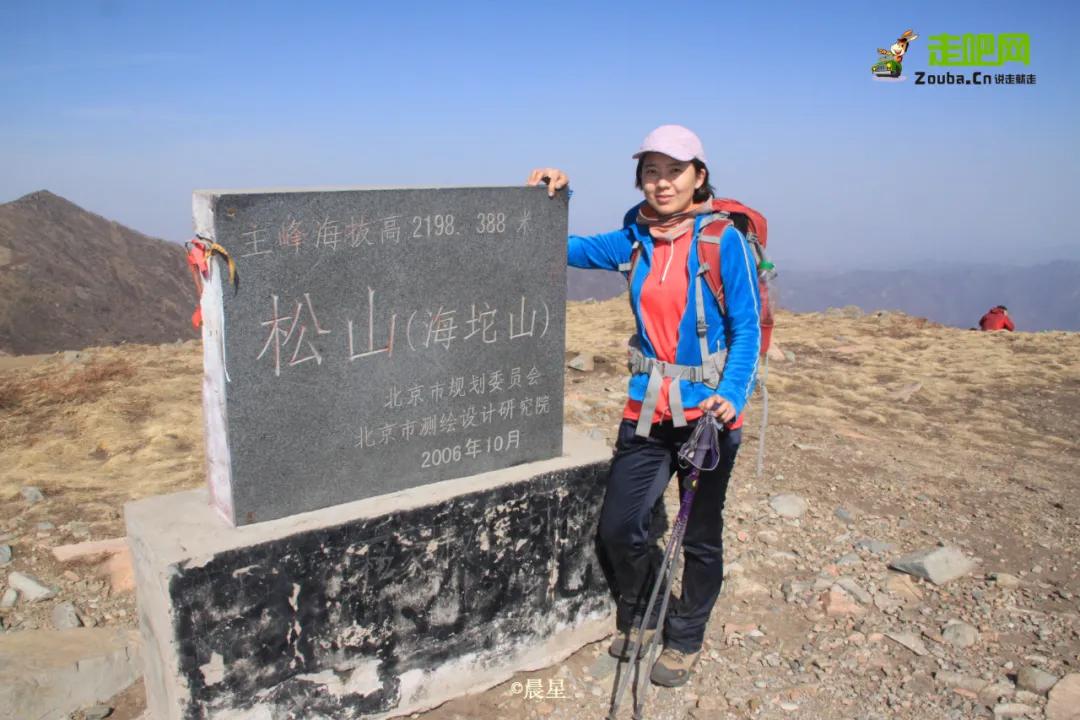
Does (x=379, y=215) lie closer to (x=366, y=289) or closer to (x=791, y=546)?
(x=366, y=289)

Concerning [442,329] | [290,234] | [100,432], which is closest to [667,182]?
[442,329]

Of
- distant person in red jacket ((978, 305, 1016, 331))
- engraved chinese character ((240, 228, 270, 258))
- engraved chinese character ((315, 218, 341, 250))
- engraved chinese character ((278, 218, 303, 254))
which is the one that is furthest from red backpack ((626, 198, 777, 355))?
distant person in red jacket ((978, 305, 1016, 331))

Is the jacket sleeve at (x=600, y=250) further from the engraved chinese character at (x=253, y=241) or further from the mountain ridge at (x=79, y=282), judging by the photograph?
A: the mountain ridge at (x=79, y=282)

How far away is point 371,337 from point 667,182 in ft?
4.20

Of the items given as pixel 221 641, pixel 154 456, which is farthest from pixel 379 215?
pixel 154 456

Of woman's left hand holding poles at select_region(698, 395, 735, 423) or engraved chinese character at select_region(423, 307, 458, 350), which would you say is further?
engraved chinese character at select_region(423, 307, 458, 350)

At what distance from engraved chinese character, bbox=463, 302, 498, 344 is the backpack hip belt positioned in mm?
694

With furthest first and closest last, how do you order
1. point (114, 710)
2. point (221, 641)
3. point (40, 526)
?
point (40, 526)
point (114, 710)
point (221, 641)

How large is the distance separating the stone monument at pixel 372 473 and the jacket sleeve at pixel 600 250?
0.21 feet

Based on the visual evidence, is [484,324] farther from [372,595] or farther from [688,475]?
[372,595]

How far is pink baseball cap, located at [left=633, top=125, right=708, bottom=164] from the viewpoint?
10.5 ft

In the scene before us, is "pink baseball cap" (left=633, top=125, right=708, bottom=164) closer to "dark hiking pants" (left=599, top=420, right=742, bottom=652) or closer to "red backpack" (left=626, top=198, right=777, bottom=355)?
"red backpack" (left=626, top=198, right=777, bottom=355)

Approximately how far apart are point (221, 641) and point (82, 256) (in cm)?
1523

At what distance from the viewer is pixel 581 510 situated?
12.8ft
